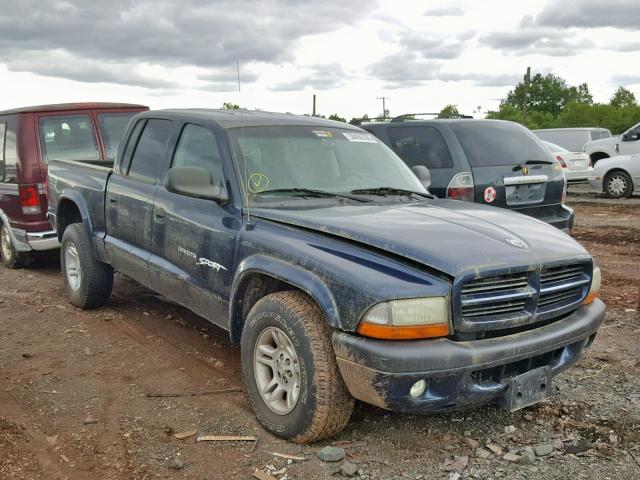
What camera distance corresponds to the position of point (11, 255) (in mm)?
8203

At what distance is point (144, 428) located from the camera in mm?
3840

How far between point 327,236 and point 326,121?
1777mm

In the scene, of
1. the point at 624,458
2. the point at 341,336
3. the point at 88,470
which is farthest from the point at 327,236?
the point at 624,458

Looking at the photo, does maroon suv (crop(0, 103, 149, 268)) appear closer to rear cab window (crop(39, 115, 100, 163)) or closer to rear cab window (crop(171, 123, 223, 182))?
rear cab window (crop(39, 115, 100, 163))

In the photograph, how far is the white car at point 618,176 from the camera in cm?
1539

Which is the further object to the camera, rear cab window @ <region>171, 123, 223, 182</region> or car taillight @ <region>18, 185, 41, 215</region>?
car taillight @ <region>18, 185, 41, 215</region>

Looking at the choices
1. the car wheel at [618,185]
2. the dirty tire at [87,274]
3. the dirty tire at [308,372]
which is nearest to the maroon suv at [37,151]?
the dirty tire at [87,274]

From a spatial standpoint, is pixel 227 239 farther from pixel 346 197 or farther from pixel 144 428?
pixel 144 428

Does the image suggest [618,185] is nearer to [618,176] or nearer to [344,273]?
[618,176]

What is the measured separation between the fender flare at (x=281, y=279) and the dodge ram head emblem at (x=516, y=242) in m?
0.98

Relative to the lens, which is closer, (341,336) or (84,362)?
(341,336)

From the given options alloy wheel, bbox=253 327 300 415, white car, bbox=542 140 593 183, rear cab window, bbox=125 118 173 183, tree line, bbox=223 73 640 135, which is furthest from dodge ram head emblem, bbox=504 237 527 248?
tree line, bbox=223 73 640 135

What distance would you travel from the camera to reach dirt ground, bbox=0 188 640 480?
133 inches

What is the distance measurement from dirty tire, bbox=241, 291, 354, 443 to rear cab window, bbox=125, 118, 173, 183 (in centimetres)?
188
